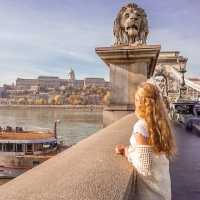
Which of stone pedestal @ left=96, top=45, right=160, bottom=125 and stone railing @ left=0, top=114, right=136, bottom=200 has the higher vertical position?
stone pedestal @ left=96, top=45, right=160, bottom=125

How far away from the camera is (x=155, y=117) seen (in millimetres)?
2043

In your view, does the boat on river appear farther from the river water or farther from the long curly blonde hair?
the long curly blonde hair

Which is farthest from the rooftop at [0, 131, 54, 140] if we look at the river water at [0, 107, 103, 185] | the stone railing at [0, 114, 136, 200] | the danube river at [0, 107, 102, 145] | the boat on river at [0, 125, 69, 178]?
the stone railing at [0, 114, 136, 200]

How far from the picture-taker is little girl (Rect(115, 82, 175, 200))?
196cm

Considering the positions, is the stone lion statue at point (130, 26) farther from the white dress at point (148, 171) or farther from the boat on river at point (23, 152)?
the boat on river at point (23, 152)

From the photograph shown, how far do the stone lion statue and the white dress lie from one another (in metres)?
4.18

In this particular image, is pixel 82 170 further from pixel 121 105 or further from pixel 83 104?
pixel 83 104

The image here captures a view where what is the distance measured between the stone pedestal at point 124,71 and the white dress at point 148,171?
3.87m

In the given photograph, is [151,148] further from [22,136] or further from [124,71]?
[22,136]

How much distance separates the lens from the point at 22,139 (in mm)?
31422

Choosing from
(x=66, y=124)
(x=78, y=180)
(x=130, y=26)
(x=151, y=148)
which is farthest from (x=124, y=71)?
(x=66, y=124)

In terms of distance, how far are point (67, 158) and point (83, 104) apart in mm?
151241

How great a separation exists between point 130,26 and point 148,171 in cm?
435

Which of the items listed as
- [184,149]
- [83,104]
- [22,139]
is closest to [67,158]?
[184,149]
